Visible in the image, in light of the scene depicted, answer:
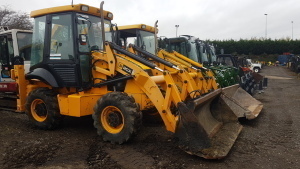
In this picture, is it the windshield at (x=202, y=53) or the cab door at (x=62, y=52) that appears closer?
the cab door at (x=62, y=52)

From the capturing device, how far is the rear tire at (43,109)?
6.06 meters

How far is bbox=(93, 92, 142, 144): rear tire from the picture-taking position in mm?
4965

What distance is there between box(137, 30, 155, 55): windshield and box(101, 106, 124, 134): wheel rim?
501 centimetres

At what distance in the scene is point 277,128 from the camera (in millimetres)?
6699

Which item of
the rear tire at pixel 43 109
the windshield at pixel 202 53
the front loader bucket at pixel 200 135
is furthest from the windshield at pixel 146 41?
the front loader bucket at pixel 200 135

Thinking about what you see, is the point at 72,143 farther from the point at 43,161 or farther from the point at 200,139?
the point at 200,139

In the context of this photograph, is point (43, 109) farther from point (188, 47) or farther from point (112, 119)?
point (188, 47)

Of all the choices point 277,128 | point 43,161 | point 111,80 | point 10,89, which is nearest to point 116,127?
point 111,80

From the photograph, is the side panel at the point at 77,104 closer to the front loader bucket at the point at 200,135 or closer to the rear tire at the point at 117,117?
the rear tire at the point at 117,117

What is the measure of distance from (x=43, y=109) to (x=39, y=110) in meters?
0.14

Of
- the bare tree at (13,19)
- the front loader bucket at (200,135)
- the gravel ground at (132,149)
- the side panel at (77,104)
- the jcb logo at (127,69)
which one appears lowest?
the gravel ground at (132,149)

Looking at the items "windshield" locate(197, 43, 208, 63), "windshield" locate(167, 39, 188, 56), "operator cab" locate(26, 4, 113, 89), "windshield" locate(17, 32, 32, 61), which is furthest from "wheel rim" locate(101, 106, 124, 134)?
"windshield" locate(197, 43, 208, 63)

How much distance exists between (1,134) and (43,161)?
2111mm

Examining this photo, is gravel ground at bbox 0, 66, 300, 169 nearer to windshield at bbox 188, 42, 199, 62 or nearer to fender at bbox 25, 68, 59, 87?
fender at bbox 25, 68, 59, 87
